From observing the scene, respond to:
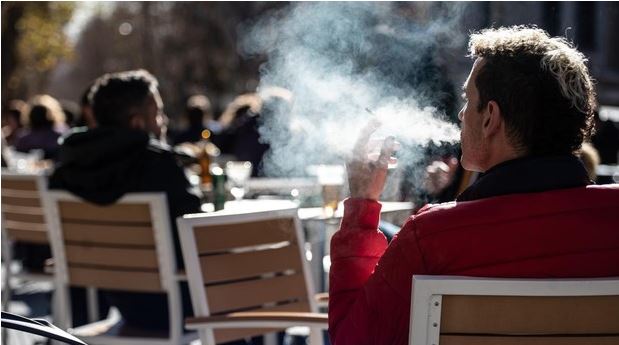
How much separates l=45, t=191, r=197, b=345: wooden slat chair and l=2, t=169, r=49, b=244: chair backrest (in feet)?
3.64

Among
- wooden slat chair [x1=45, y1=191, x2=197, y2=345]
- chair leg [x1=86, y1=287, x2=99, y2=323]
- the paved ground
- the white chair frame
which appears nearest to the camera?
wooden slat chair [x1=45, y1=191, x2=197, y2=345]

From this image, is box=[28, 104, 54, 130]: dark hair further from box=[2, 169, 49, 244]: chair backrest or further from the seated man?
the seated man

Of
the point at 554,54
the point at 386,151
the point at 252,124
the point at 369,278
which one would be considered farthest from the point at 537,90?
the point at 252,124

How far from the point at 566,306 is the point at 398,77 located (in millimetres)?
1503

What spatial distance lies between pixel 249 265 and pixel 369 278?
1345 millimetres

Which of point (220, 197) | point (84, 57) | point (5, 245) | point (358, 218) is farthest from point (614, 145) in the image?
point (84, 57)

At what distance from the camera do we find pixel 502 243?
181cm

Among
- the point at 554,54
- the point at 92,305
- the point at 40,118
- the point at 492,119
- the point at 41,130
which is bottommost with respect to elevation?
the point at 92,305

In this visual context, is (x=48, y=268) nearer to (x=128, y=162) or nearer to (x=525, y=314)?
(x=128, y=162)

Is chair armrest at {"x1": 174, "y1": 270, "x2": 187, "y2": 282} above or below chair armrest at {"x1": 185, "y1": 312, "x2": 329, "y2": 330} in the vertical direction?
below

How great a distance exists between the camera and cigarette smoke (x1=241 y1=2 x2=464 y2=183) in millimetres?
2863

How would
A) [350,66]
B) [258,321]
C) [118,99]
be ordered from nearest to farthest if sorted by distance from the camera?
[258,321]
[350,66]
[118,99]

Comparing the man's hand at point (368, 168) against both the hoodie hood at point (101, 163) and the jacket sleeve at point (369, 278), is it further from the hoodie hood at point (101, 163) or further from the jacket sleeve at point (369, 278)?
the hoodie hood at point (101, 163)

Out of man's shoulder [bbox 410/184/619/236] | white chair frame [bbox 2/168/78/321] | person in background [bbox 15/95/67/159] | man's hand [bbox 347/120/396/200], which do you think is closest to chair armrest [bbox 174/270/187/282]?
white chair frame [bbox 2/168/78/321]
